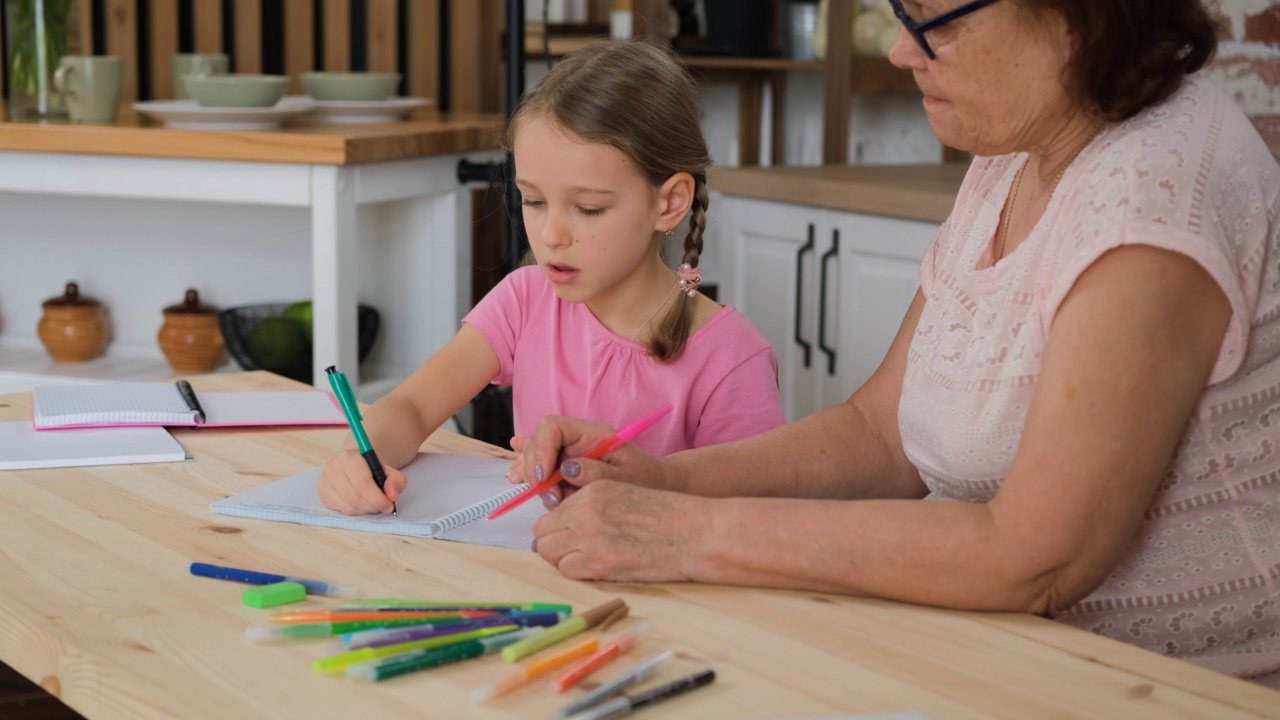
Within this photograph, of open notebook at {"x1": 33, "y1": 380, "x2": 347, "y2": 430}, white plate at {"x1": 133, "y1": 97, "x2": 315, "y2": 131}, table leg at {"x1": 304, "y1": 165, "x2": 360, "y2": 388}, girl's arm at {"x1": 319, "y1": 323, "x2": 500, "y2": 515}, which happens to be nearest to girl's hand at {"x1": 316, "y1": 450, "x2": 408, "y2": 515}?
girl's arm at {"x1": 319, "y1": 323, "x2": 500, "y2": 515}

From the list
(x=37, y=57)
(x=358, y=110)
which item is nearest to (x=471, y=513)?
(x=358, y=110)

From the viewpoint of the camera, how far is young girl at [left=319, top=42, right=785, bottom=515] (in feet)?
5.00

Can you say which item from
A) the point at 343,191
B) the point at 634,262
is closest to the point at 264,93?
the point at 343,191

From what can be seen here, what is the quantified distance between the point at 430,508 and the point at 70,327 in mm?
2034

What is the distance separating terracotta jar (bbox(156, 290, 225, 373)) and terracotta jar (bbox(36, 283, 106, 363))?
0.19 metres

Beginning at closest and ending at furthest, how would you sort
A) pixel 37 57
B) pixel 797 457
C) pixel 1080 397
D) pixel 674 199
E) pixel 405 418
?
→ pixel 1080 397 < pixel 797 457 < pixel 405 418 < pixel 674 199 < pixel 37 57

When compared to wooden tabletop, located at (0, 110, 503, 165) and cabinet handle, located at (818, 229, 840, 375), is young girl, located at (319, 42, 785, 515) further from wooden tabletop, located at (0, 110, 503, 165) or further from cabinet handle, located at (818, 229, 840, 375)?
cabinet handle, located at (818, 229, 840, 375)

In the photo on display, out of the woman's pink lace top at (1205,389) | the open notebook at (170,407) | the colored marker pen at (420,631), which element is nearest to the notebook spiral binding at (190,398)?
the open notebook at (170,407)

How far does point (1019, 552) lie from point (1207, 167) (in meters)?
0.31

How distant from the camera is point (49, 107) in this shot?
2.89 m

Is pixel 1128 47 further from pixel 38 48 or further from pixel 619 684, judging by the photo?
pixel 38 48

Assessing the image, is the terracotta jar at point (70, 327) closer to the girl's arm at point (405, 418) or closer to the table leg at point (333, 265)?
the table leg at point (333, 265)

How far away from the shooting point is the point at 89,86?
2764mm

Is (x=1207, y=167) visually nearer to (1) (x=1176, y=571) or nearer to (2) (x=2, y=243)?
(1) (x=1176, y=571)
